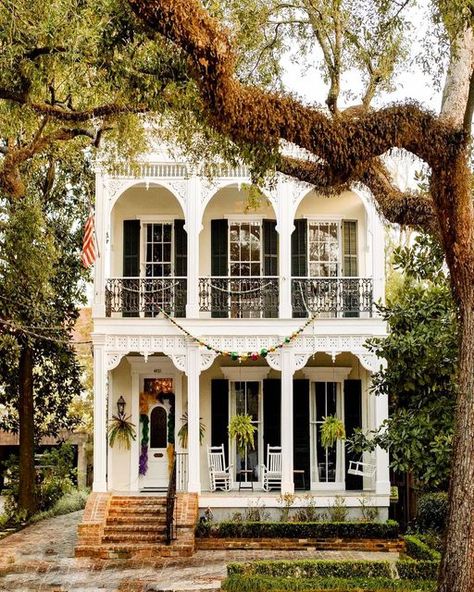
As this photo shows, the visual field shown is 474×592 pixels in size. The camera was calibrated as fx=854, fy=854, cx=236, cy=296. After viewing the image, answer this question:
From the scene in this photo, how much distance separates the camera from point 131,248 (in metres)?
18.1

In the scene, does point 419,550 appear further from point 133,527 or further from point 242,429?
point 133,527

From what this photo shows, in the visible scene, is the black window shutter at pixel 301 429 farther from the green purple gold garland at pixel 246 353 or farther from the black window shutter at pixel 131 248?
the black window shutter at pixel 131 248

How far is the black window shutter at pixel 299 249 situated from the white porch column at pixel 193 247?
2391 millimetres

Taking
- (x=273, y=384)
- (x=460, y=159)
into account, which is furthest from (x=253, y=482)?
(x=460, y=159)

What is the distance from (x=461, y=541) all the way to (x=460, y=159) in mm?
3668

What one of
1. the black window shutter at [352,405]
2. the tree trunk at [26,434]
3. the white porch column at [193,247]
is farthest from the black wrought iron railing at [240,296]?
the tree trunk at [26,434]

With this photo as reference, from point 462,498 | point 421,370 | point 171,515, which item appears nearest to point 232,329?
point 171,515

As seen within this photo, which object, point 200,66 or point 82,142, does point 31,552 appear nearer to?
point 82,142

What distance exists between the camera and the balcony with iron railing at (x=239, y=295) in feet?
55.4

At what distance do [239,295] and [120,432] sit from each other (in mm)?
3685

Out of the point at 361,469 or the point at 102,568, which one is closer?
the point at 102,568

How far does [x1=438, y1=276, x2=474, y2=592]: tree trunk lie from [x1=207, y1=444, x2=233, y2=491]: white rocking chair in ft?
31.5

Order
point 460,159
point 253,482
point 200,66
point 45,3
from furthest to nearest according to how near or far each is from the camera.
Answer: point 253,482 < point 45,3 < point 460,159 < point 200,66

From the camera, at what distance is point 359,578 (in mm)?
10984
